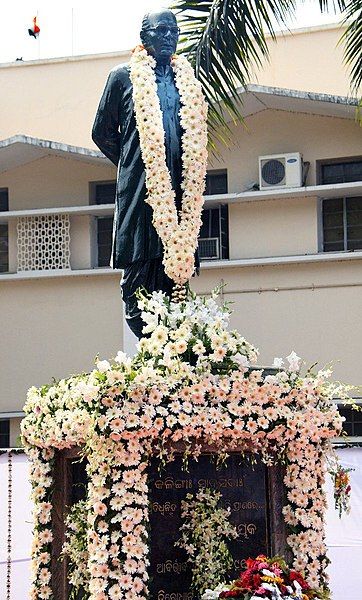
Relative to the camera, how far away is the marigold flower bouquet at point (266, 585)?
254 inches

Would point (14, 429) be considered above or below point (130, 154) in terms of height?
below

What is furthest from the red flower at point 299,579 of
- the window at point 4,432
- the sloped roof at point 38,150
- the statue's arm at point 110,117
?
the window at point 4,432

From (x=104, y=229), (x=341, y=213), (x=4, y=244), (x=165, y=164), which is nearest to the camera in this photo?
(x=165, y=164)

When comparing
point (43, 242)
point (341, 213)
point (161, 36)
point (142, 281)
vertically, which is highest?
point (161, 36)

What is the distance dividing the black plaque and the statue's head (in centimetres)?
250

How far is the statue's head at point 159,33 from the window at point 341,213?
9.80 meters

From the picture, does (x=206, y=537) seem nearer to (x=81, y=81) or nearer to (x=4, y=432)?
(x=4, y=432)

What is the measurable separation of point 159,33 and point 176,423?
251 centimetres

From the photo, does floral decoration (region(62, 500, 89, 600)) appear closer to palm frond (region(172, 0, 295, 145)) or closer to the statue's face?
the statue's face

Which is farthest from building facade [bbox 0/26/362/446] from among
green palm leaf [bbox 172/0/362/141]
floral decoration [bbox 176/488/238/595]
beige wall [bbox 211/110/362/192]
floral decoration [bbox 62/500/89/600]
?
floral decoration [bbox 176/488/238/595]

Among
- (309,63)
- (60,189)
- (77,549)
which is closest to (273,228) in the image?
(309,63)

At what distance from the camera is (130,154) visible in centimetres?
Answer: 784

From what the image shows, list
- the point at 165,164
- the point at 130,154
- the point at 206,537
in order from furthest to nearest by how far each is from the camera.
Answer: the point at 130,154
the point at 165,164
the point at 206,537

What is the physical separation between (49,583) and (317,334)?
10.5m
